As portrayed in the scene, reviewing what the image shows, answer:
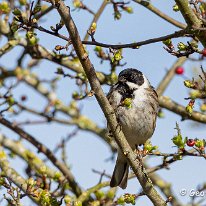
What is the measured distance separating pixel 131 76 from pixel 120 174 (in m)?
0.96

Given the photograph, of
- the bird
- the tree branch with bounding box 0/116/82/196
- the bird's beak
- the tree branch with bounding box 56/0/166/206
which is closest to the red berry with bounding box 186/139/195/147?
the tree branch with bounding box 56/0/166/206

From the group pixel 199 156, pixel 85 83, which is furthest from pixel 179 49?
pixel 85 83

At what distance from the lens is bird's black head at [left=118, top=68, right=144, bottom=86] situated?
528 centimetres

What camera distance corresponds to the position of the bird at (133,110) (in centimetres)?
500

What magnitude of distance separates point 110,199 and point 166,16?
5.28ft

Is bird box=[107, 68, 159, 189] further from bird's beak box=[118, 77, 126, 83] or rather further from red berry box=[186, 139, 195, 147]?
red berry box=[186, 139, 195, 147]

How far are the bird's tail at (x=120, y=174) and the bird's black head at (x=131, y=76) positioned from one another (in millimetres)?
724

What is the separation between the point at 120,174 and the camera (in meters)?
5.37

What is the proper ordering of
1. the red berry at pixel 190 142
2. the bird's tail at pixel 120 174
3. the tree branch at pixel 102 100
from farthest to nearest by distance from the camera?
the bird's tail at pixel 120 174 < the red berry at pixel 190 142 < the tree branch at pixel 102 100

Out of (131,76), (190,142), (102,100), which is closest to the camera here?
(102,100)

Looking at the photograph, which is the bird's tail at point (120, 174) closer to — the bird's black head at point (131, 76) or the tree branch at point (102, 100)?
the bird's black head at point (131, 76)

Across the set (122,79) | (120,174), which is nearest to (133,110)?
(122,79)

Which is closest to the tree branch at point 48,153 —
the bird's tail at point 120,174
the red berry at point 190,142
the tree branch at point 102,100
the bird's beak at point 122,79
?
the bird's tail at point 120,174

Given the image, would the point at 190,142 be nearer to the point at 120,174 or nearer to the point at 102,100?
the point at 102,100
